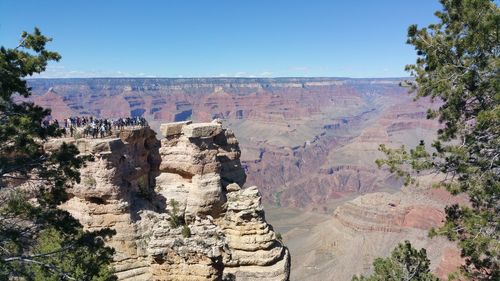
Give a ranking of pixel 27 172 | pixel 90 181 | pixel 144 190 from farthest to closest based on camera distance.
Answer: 1. pixel 144 190
2. pixel 90 181
3. pixel 27 172

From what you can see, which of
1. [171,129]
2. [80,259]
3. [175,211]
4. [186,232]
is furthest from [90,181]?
[171,129]

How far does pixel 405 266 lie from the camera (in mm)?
22047

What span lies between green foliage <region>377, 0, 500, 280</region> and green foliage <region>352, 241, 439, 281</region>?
5.58m

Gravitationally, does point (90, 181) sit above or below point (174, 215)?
above

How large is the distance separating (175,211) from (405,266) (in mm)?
13305

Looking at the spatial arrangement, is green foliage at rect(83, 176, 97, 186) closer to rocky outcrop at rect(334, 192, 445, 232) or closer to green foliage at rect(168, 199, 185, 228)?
green foliage at rect(168, 199, 185, 228)

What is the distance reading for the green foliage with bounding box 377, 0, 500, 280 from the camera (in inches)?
525

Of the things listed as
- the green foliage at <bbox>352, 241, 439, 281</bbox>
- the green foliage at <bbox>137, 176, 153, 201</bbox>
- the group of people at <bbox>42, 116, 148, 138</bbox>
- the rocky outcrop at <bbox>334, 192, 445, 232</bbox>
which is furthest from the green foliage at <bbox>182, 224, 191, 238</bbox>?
the rocky outcrop at <bbox>334, 192, 445, 232</bbox>

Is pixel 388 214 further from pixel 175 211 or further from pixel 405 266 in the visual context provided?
pixel 175 211

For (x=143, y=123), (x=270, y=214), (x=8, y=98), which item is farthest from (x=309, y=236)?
(x=8, y=98)

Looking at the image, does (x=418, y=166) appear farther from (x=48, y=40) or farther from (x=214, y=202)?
(x=48, y=40)

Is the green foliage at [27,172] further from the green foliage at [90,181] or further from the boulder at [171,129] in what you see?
the boulder at [171,129]

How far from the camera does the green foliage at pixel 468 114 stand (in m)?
13.3

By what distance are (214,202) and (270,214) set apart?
4586 inches
